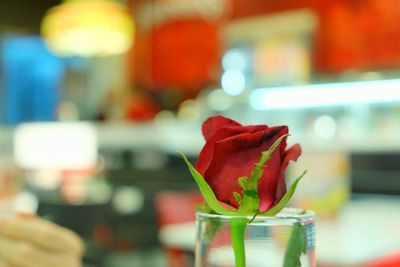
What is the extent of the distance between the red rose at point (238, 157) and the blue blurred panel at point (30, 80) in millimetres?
7441

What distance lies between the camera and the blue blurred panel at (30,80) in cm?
771

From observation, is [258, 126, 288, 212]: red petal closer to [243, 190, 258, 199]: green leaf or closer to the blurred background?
[243, 190, 258, 199]: green leaf

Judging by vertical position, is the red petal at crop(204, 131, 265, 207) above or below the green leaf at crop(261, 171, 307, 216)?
above

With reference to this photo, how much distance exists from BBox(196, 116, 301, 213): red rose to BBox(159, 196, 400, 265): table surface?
98 cm

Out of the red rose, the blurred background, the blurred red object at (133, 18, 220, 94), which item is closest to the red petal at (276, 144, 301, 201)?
the red rose

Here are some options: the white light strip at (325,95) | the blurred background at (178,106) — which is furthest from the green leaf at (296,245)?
the white light strip at (325,95)

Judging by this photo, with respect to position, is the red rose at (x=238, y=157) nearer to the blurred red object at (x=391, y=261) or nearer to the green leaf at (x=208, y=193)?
the green leaf at (x=208, y=193)

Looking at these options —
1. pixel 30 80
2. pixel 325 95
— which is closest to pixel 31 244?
pixel 325 95

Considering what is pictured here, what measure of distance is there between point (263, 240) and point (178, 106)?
20.1 feet

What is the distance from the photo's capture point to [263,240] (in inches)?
19.8

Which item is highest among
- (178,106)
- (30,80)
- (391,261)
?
(30,80)

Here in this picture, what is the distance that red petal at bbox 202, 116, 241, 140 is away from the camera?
0.52 m


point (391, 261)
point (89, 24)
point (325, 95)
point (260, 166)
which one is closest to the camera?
point (260, 166)

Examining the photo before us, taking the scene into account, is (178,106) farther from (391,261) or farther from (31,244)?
(31,244)
